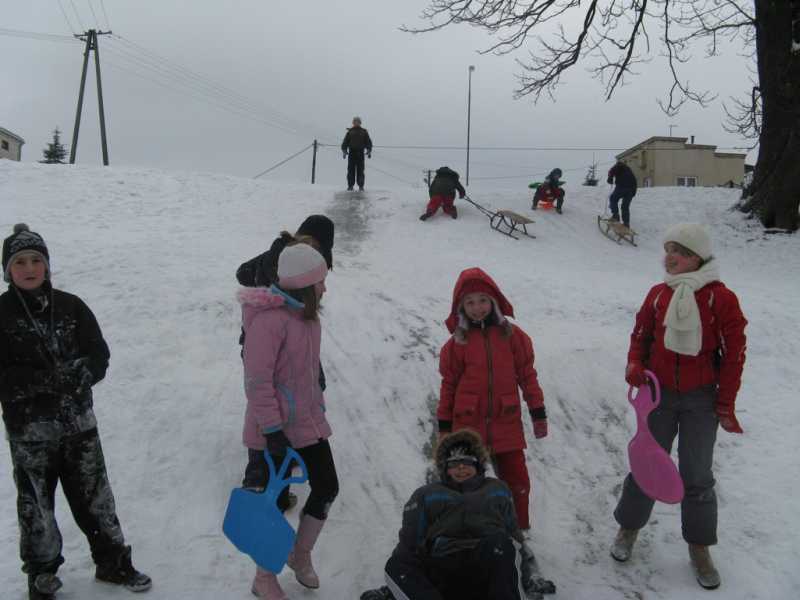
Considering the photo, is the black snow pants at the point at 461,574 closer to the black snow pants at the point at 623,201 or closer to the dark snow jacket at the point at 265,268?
the dark snow jacket at the point at 265,268

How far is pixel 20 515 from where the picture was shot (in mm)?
3268

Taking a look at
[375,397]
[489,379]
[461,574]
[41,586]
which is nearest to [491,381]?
[489,379]

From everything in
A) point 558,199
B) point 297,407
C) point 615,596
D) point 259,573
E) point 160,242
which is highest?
point 558,199

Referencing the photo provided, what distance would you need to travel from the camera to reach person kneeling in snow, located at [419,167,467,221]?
497 inches

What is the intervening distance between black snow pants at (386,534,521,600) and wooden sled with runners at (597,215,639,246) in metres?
10.4

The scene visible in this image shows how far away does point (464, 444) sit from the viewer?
12.0 ft

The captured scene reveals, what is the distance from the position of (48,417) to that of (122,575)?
0.93 meters

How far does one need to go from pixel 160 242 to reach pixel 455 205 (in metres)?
6.38

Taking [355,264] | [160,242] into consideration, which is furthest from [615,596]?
[160,242]

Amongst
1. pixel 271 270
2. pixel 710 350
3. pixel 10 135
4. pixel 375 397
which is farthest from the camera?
pixel 10 135

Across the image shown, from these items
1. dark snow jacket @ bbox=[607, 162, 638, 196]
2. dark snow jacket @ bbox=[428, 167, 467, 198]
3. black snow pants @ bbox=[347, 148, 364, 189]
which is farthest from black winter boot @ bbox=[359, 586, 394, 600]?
black snow pants @ bbox=[347, 148, 364, 189]

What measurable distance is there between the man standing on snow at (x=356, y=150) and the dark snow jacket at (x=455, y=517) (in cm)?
1162

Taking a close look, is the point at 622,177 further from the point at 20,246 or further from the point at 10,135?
the point at 10,135

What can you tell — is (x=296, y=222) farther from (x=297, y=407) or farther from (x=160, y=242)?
(x=297, y=407)
